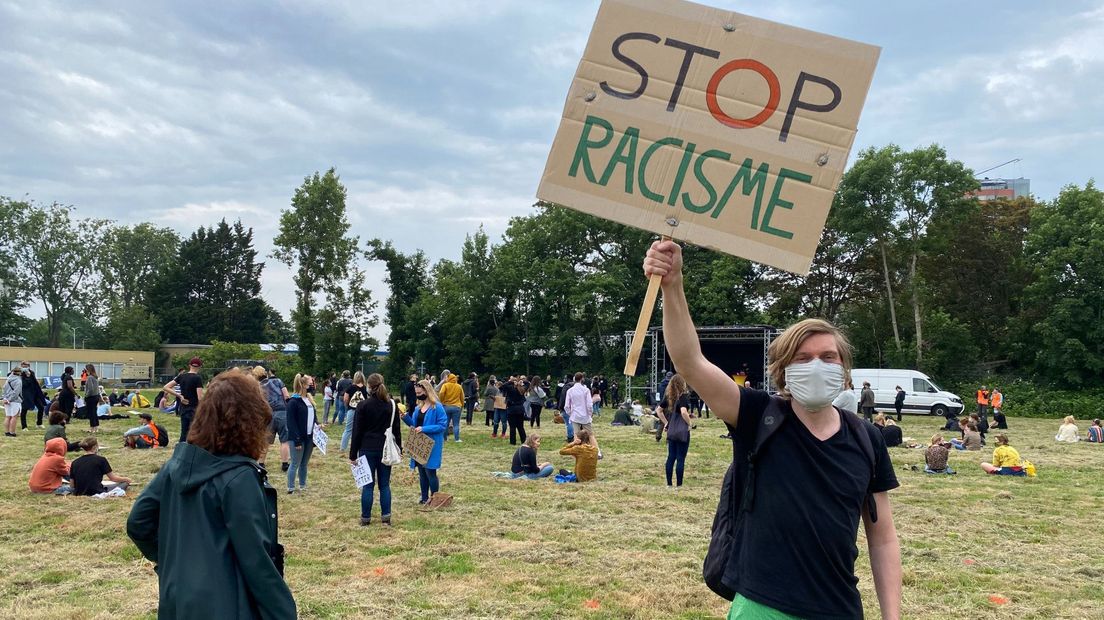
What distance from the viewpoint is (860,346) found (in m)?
41.4

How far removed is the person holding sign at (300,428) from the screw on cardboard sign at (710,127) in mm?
7645

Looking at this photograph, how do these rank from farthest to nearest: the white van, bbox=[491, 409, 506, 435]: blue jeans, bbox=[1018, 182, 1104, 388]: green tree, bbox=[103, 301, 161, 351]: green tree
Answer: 1. bbox=[103, 301, 161, 351]: green tree
2. bbox=[1018, 182, 1104, 388]: green tree
3. the white van
4. bbox=[491, 409, 506, 435]: blue jeans

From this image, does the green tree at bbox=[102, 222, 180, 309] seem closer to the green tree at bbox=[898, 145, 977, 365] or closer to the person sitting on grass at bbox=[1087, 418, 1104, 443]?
the green tree at bbox=[898, 145, 977, 365]

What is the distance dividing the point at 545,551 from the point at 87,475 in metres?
6.62

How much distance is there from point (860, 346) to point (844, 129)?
135 ft

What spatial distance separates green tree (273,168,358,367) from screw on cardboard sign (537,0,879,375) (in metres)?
51.5

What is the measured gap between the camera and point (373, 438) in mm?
8711

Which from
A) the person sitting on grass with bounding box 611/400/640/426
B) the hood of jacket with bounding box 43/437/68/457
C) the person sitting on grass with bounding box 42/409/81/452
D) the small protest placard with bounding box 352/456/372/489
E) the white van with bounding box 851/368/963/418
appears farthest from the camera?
the white van with bounding box 851/368/963/418

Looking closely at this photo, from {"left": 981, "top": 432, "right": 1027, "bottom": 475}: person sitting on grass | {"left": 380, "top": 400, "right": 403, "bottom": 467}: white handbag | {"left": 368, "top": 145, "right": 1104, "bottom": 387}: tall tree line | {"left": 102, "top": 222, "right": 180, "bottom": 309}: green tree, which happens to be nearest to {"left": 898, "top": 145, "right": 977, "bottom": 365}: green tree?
{"left": 368, "top": 145, "right": 1104, "bottom": 387}: tall tree line

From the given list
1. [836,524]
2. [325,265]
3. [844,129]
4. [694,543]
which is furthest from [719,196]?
[325,265]

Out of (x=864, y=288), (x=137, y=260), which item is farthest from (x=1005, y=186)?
(x=137, y=260)

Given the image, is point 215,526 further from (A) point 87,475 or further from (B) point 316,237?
(B) point 316,237

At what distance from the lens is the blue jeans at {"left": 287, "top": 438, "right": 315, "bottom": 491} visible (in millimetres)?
10820

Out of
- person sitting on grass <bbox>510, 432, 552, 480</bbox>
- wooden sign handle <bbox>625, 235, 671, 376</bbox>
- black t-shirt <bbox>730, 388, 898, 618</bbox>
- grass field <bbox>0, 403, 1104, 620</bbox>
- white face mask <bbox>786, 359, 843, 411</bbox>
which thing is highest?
wooden sign handle <bbox>625, 235, 671, 376</bbox>
